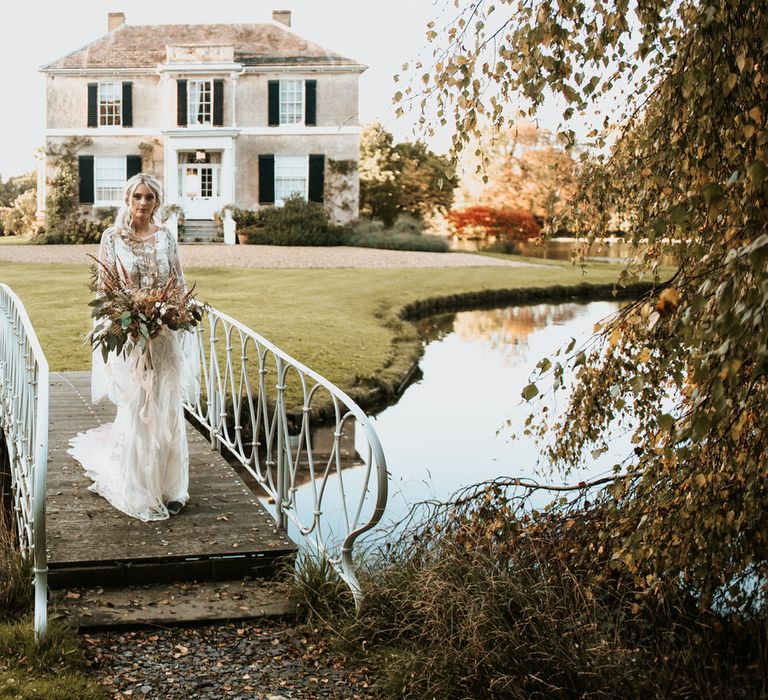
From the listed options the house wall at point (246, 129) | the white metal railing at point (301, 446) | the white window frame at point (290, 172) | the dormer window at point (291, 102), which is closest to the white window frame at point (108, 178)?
the house wall at point (246, 129)

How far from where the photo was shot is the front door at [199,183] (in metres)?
31.5

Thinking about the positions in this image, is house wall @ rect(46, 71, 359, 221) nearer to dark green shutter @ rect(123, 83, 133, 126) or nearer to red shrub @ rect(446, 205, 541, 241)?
dark green shutter @ rect(123, 83, 133, 126)

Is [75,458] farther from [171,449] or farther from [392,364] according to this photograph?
[392,364]

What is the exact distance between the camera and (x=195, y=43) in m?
31.8

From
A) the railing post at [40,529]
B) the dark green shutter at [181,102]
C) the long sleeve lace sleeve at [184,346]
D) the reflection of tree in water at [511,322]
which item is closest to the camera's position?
the railing post at [40,529]

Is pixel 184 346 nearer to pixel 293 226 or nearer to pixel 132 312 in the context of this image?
pixel 132 312

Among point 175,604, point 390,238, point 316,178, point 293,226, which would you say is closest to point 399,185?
point 316,178

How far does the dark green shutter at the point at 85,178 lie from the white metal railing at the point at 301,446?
19442 mm

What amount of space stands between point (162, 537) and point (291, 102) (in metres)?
28.8

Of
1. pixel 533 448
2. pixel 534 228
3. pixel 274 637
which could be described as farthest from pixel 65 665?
pixel 534 228

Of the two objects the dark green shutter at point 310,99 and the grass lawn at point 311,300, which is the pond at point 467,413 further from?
the dark green shutter at point 310,99

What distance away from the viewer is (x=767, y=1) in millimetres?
2928

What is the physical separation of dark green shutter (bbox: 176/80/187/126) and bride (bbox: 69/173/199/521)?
2693 centimetres

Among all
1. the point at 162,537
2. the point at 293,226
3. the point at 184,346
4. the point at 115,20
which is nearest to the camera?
the point at 162,537
